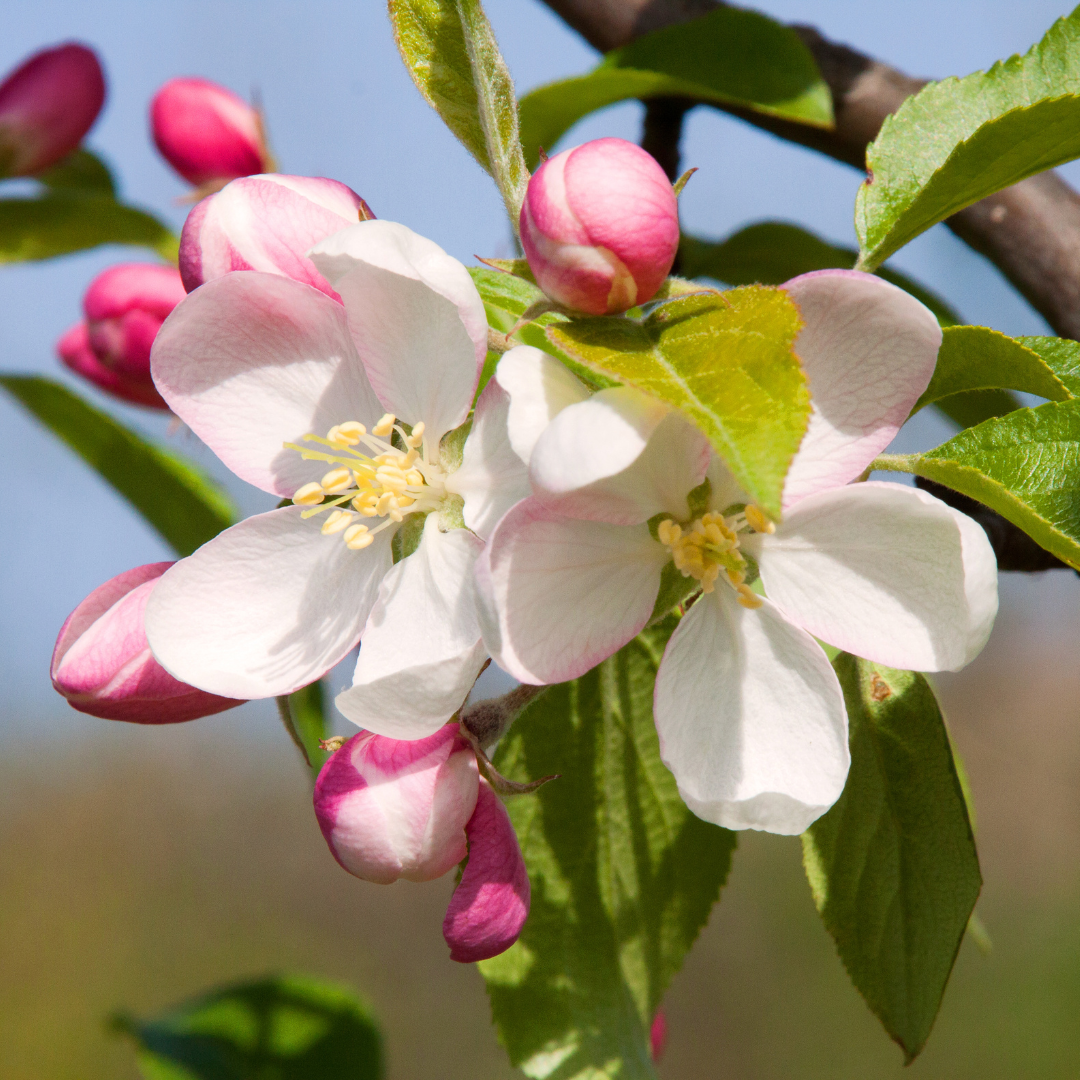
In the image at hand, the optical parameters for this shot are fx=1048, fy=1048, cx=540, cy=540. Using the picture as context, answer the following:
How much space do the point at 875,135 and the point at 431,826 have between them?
863 mm

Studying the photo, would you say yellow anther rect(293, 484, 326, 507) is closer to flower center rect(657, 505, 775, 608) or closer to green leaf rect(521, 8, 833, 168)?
flower center rect(657, 505, 775, 608)

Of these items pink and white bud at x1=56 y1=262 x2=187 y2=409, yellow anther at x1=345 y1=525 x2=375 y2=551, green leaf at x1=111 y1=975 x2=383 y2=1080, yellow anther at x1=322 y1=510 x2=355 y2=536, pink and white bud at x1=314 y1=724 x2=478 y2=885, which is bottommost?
green leaf at x1=111 y1=975 x2=383 y2=1080

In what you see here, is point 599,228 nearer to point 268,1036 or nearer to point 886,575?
point 886,575

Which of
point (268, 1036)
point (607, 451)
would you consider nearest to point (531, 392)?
point (607, 451)

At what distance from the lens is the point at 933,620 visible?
1.88ft

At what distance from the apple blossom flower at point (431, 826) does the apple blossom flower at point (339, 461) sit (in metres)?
0.05

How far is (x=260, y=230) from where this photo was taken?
675 millimetres

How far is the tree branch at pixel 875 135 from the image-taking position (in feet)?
3.33

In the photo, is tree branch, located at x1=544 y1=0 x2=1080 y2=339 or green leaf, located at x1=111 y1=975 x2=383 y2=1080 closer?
tree branch, located at x1=544 y1=0 x2=1080 y2=339

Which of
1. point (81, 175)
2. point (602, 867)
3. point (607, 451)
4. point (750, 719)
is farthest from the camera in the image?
point (81, 175)

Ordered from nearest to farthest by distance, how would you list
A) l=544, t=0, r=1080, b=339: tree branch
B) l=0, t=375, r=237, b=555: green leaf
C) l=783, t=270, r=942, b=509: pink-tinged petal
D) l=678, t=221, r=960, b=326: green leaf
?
l=783, t=270, r=942, b=509: pink-tinged petal, l=544, t=0, r=1080, b=339: tree branch, l=678, t=221, r=960, b=326: green leaf, l=0, t=375, r=237, b=555: green leaf

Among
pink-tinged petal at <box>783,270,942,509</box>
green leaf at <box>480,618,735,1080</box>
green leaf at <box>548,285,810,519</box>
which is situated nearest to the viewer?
green leaf at <box>548,285,810,519</box>

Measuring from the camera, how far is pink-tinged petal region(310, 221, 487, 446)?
0.59 metres

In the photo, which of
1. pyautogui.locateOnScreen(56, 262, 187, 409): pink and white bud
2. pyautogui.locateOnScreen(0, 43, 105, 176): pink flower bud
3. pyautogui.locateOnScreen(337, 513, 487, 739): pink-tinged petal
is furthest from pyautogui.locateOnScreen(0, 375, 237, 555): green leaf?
pyautogui.locateOnScreen(337, 513, 487, 739): pink-tinged petal
